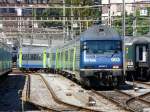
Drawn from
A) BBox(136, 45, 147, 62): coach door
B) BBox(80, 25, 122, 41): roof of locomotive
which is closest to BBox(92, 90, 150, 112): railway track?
BBox(80, 25, 122, 41): roof of locomotive

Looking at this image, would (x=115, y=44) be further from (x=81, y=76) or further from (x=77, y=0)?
(x=77, y=0)

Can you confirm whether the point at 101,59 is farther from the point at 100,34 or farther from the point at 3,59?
the point at 3,59

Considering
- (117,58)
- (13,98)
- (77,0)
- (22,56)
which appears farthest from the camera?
(77,0)

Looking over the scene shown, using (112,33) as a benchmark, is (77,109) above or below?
below

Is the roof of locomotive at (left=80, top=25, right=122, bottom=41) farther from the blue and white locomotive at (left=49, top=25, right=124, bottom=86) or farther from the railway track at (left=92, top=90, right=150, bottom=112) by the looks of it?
the railway track at (left=92, top=90, right=150, bottom=112)

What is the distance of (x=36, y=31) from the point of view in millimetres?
73375

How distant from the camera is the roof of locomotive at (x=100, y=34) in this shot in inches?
1125

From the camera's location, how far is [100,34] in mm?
28875

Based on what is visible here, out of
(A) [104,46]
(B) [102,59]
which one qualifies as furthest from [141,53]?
(B) [102,59]

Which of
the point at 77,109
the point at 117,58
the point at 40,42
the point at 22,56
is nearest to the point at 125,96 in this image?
the point at 117,58

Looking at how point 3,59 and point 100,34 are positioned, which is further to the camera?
point 3,59

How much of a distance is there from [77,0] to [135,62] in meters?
41.2

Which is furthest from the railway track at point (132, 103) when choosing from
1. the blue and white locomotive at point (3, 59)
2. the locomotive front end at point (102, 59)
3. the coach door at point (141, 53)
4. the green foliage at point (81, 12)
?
the green foliage at point (81, 12)

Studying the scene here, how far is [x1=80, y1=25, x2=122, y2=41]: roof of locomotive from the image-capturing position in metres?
28.6
